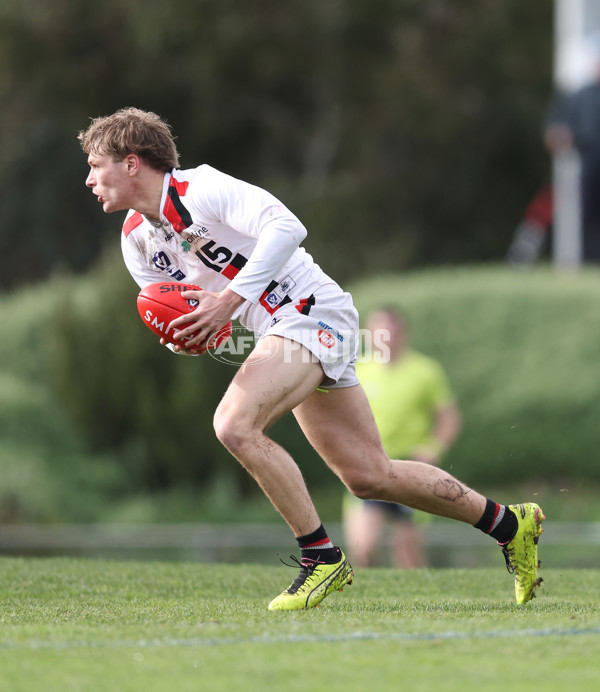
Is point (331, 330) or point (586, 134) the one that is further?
point (586, 134)

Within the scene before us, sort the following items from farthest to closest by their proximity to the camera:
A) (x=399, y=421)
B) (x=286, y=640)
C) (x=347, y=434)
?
1. (x=399, y=421)
2. (x=347, y=434)
3. (x=286, y=640)

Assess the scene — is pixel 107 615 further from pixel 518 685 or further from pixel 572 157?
pixel 572 157

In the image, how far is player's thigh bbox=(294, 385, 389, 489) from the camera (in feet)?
18.5

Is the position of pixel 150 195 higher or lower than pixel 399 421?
higher

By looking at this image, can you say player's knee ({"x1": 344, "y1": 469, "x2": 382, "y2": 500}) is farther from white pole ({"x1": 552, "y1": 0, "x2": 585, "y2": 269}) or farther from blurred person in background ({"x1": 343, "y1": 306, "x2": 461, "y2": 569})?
white pole ({"x1": 552, "y1": 0, "x2": 585, "y2": 269})

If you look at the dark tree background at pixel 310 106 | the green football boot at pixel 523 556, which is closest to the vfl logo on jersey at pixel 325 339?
the green football boot at pixel 523 556

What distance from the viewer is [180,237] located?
554cm

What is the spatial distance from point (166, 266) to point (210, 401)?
892 cm

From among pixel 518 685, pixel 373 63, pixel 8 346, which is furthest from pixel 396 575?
pixel 373 63

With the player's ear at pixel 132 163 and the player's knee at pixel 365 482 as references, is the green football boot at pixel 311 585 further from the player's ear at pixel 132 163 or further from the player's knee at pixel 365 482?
the player's ear at pixel 132 163

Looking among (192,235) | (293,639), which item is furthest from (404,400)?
(293,639)

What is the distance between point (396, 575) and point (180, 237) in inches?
117

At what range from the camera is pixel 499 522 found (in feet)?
19.2

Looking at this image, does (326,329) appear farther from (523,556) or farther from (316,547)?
(523,556)
